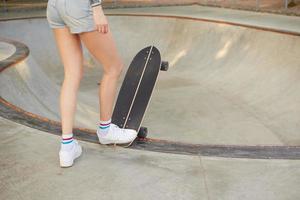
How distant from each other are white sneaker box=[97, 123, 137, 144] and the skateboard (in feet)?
0.35

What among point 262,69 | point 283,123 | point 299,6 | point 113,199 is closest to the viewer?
point 113,199

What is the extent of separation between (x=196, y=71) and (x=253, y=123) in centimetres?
386

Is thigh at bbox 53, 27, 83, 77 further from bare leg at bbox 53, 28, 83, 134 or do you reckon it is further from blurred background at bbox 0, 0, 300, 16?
blurred background at bbox 0, 0, 300, 16

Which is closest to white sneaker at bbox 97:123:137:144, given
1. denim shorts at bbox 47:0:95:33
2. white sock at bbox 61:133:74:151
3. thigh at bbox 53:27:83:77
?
white sock at bbox 61:133:74:151

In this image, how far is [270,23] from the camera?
11367 mm

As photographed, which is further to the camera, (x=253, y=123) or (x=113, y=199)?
(x=253, y=123)

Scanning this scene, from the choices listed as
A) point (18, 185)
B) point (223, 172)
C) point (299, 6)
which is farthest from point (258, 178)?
point (299, 6)

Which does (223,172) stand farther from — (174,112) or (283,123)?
(174,112)

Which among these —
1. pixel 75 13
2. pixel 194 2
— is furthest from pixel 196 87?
pixel 194 2

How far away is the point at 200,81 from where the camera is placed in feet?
34.2

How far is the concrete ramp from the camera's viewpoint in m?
6.81

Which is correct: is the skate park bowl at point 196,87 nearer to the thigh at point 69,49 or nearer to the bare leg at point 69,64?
the bare leg at point 69,64

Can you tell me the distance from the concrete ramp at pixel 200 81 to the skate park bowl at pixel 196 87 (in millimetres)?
18

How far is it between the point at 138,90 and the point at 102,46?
2.66ft
